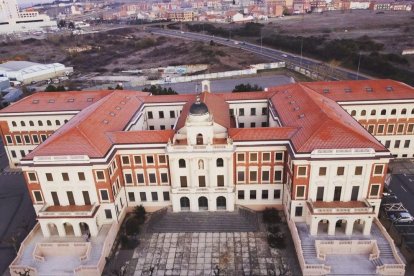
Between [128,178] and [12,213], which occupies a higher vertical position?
[128,178]

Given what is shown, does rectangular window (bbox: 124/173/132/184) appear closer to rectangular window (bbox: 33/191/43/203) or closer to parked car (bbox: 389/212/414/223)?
rectangular window (bbox: 33/191/43/203)

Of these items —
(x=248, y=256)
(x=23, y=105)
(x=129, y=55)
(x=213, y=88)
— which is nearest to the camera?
(x=248, y=256)

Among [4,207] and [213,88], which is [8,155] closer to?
[4,207]

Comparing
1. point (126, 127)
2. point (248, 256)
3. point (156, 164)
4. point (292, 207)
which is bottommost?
point (248, 256)

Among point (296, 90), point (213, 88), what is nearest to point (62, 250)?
point (296, 90)

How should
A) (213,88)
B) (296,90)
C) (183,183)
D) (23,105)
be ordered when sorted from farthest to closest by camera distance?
1. (213,88)
2. (23,105)
3. (296,90)
4. (183,183)

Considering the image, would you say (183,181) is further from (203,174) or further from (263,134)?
(263,134)

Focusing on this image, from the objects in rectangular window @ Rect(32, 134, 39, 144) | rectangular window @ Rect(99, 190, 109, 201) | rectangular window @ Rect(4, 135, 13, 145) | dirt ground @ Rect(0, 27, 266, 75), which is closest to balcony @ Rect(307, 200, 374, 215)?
rectangular window @ Rect(99, 190, 109, 201)

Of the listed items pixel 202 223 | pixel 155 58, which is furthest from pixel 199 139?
pixel 155 58
